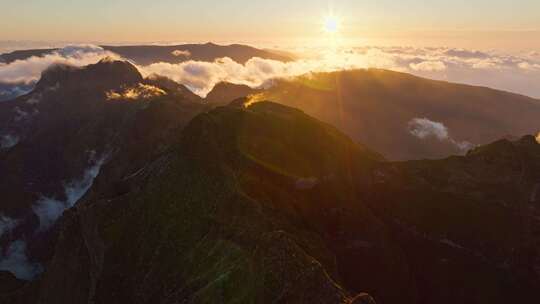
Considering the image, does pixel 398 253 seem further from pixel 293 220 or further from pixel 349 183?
pixel 293 220

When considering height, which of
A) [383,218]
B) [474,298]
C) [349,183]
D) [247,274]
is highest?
[247,274]

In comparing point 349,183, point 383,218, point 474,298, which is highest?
point 349,183

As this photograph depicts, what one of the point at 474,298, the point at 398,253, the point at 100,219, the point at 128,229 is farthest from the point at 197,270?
the point at 474,298

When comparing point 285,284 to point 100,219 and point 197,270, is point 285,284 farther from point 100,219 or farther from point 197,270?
point 100,219

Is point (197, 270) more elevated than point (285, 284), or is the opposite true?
point (285, 284)

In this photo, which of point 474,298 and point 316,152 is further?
point 316,152

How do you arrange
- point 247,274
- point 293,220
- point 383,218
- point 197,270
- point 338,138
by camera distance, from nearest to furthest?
1. point 247,274
2. point 197,270
3. point 293,220
4. point 383,218
5. point 338,138

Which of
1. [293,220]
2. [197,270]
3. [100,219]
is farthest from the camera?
[100,219]

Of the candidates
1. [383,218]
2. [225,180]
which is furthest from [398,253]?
[225,180]

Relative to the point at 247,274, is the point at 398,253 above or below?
below
